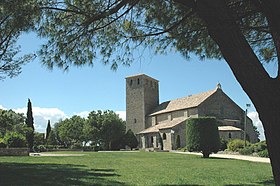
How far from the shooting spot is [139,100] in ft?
216

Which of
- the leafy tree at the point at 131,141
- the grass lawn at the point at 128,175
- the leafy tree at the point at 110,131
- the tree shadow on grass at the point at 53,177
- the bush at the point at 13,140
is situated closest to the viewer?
the tree shadow on grass at the point at 53,177

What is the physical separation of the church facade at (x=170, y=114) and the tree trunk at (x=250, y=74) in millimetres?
46021

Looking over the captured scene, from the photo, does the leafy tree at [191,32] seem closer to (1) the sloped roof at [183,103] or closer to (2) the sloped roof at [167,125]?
(2) the sloped roof at [167,125]

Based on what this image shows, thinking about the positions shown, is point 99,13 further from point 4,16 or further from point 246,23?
point 246,23

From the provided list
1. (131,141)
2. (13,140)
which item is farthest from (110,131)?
(13,140)

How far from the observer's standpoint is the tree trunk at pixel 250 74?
3627mm

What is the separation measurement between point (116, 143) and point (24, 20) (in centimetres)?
5429

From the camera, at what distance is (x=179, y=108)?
57938 mm

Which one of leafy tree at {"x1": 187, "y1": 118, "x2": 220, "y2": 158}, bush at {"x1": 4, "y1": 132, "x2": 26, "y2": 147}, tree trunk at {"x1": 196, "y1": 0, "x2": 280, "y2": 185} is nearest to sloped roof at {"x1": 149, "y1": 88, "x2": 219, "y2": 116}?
leafy tree at {"x1": 187, "y1": 118, "x2": 220, "y2": 158}

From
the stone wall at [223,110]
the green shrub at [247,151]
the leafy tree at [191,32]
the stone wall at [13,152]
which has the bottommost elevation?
the green shrub at [247,151]

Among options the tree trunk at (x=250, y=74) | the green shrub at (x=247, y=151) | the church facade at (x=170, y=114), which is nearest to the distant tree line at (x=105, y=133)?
the church facade at (x=170, y=114)

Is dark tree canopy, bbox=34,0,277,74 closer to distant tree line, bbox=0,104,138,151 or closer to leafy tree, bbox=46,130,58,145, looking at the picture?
distant tree line, bbox=0,104,138,151

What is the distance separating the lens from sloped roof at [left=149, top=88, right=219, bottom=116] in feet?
184

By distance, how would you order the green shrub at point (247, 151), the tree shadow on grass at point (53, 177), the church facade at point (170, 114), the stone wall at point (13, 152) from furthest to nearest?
the church facade at point (170, 114) < the green shrub at point (247, 151) < the stone wall at point (13, 152) < the tree shadow on grass at point (53, 177)
